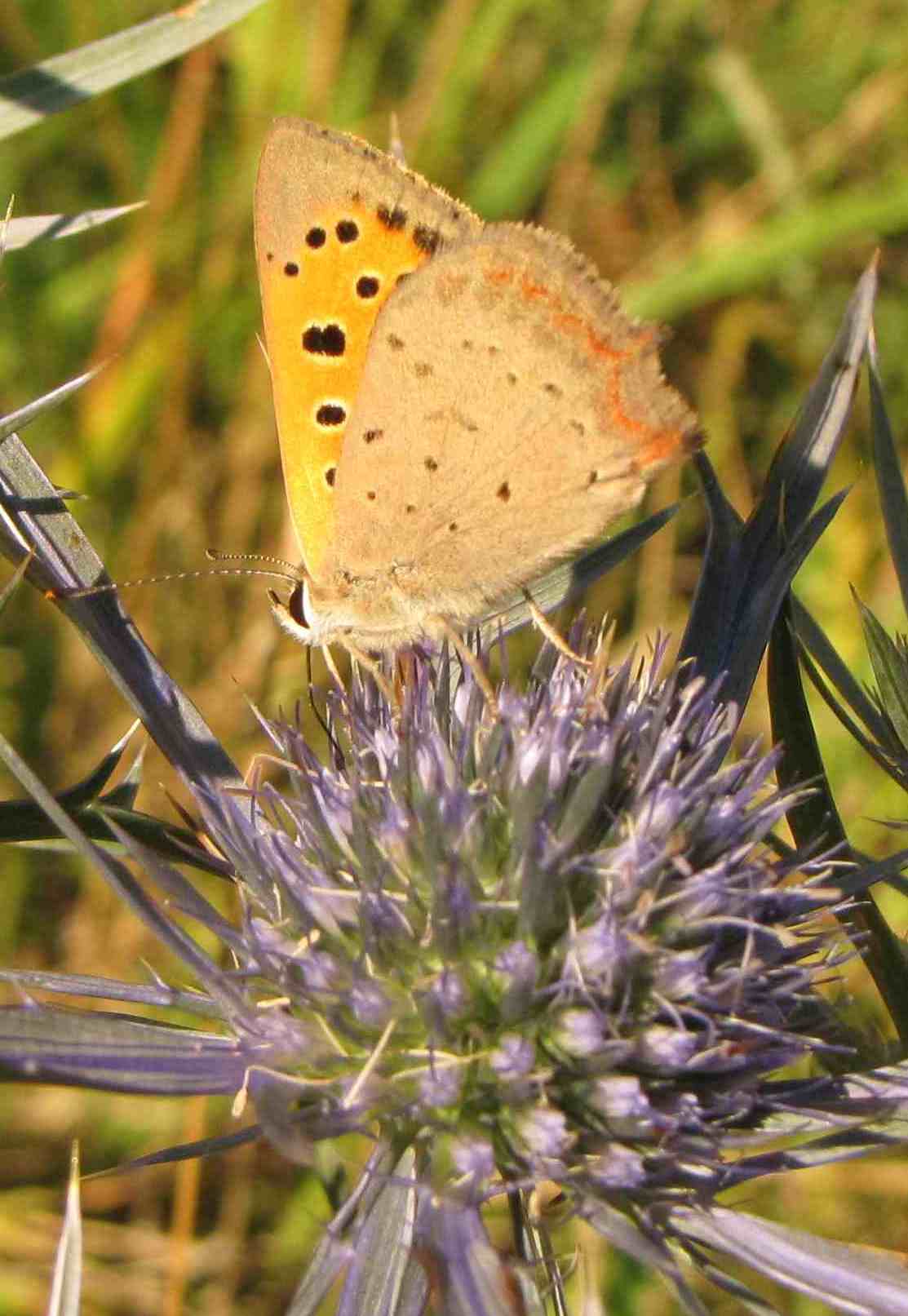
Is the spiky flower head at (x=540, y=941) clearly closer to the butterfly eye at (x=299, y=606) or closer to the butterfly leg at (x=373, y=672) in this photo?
the butterfly leg at (x=373, y=672)

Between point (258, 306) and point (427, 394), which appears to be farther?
point (258, 306)

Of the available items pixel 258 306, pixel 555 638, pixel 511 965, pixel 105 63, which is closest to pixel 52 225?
pixel 105 63

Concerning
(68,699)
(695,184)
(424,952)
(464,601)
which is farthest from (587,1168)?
(695,184)

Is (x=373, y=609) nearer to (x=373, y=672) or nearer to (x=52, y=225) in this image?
(x=373, y=672)

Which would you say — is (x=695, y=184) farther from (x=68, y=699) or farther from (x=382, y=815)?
(x=382, y=815)

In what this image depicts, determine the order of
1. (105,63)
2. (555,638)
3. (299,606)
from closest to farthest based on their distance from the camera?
Answer: (105,63), (555,638), (299,606)

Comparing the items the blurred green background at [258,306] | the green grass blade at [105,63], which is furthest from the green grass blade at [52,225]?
the blurred green background at [258,306]

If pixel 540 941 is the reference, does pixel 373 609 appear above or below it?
above
